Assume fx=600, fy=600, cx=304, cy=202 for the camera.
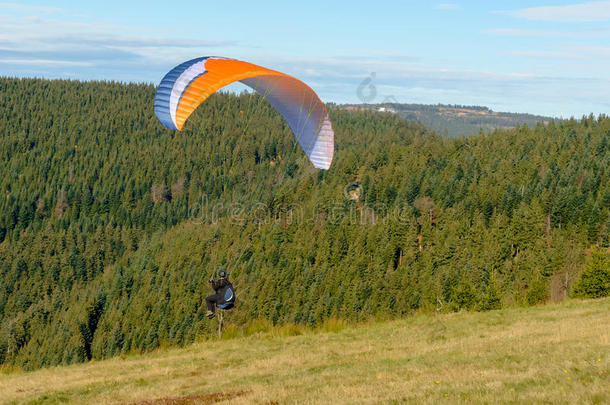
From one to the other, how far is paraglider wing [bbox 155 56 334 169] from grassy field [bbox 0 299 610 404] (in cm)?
862

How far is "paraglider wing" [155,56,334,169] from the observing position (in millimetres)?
23203

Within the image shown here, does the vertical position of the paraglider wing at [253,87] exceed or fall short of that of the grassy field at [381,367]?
it exceeds it

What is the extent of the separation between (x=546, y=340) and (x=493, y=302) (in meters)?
16.3

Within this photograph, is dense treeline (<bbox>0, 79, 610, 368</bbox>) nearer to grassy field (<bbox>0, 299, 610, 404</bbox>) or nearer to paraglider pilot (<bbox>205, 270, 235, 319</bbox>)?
grassy field (<bbox>0, 299, 610, 404</bbox>)

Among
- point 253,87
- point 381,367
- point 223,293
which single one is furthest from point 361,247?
point 381,367

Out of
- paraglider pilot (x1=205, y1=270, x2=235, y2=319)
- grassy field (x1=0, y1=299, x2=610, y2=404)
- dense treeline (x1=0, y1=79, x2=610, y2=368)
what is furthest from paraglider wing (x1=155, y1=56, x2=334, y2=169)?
dense treeline (x1=0, y1=79, x2=610, y2=368)

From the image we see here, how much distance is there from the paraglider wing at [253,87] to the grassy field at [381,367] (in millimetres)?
8620

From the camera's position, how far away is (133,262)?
17988 cm

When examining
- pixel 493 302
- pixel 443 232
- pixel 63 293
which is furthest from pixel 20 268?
pixel 493 302

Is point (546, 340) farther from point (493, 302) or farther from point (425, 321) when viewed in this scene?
point (493, 302)

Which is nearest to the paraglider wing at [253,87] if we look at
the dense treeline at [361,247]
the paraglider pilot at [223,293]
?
the paraglider pilot at [223,293]

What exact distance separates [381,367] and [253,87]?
14.4 m

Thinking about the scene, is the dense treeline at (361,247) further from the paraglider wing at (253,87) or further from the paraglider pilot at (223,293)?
the paraglider pilot at (223,293)

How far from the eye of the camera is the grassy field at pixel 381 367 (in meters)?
13.8
